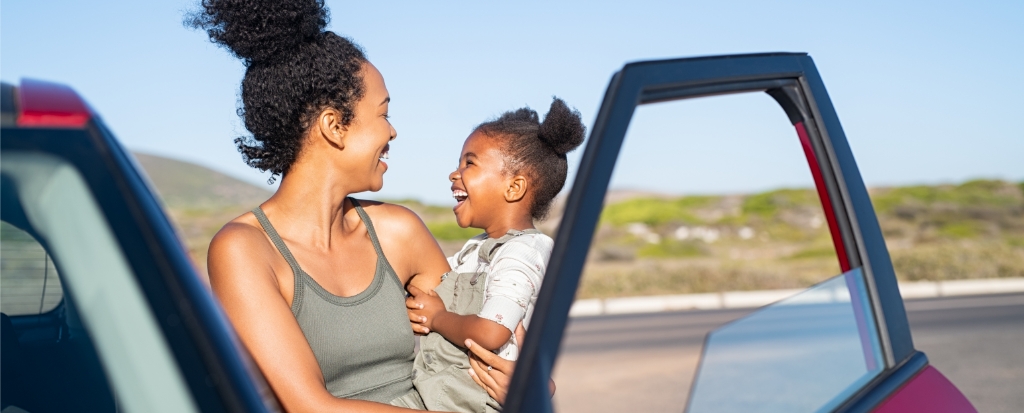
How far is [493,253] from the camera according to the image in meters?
2.29

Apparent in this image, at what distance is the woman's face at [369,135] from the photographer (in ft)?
6.54

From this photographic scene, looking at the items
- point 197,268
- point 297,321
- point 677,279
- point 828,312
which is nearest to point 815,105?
point 828,312

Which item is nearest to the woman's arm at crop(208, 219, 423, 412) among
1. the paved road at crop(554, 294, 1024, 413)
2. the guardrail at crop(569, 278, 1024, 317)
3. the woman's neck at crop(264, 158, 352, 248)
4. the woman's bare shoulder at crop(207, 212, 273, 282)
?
the woman's bare shoulder at crop(207, 212, 273, 282)

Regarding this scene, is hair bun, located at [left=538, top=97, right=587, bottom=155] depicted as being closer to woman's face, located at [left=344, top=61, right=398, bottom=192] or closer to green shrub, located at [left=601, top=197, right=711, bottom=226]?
woman's face, located at [left=344, top=61, right=398, bottom=192]

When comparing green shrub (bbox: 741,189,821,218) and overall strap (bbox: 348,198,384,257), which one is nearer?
overall strap (bbox: 348,198,384,257)

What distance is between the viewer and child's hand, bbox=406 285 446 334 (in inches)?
82.1

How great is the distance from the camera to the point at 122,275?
2.98 ft

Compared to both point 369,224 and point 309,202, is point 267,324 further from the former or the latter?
point 369,224

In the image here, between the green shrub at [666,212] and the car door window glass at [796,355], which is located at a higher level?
the green shrub at [666,212]

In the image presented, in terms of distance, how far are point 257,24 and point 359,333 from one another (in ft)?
2.30

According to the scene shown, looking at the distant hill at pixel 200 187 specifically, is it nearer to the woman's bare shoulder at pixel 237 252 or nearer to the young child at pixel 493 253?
the young child at pixel 493 253

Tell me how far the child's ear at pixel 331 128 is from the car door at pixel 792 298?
3.02 feet

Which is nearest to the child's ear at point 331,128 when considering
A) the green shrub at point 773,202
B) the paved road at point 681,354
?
the paved road at point 681,354

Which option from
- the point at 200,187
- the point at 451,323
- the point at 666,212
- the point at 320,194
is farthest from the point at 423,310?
the point at 200,187
